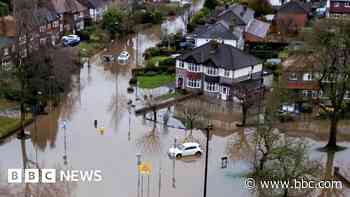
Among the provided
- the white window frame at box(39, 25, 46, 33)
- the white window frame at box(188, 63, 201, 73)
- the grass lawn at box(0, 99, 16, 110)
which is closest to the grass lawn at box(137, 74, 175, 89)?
the white window frame at box(188, 63, 201, 73)

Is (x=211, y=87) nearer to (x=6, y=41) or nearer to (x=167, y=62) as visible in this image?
(x=167, y=62)

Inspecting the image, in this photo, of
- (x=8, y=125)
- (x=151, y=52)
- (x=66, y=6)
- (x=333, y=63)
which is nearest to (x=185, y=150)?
(x=333, y=63)

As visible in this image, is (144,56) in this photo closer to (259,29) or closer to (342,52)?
(259,29)

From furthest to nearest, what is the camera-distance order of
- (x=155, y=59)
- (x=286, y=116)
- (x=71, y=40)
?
(x=71, y=40) → (x=155, y=59) → (x=286, y=116)

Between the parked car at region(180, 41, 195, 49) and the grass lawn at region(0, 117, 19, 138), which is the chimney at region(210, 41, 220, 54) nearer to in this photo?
the parked car at region(180, 41, 195, 49)

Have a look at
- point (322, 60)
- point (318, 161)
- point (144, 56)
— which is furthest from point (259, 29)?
point (318, 161)

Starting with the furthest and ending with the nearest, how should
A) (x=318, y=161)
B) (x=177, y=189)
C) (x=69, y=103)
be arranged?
(x=69, y=103), (x=318, y=161), (x=177, y=189)

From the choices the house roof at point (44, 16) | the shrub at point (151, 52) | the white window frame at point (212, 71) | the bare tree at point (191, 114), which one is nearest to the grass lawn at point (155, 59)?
the shrub at point (151, 52)
